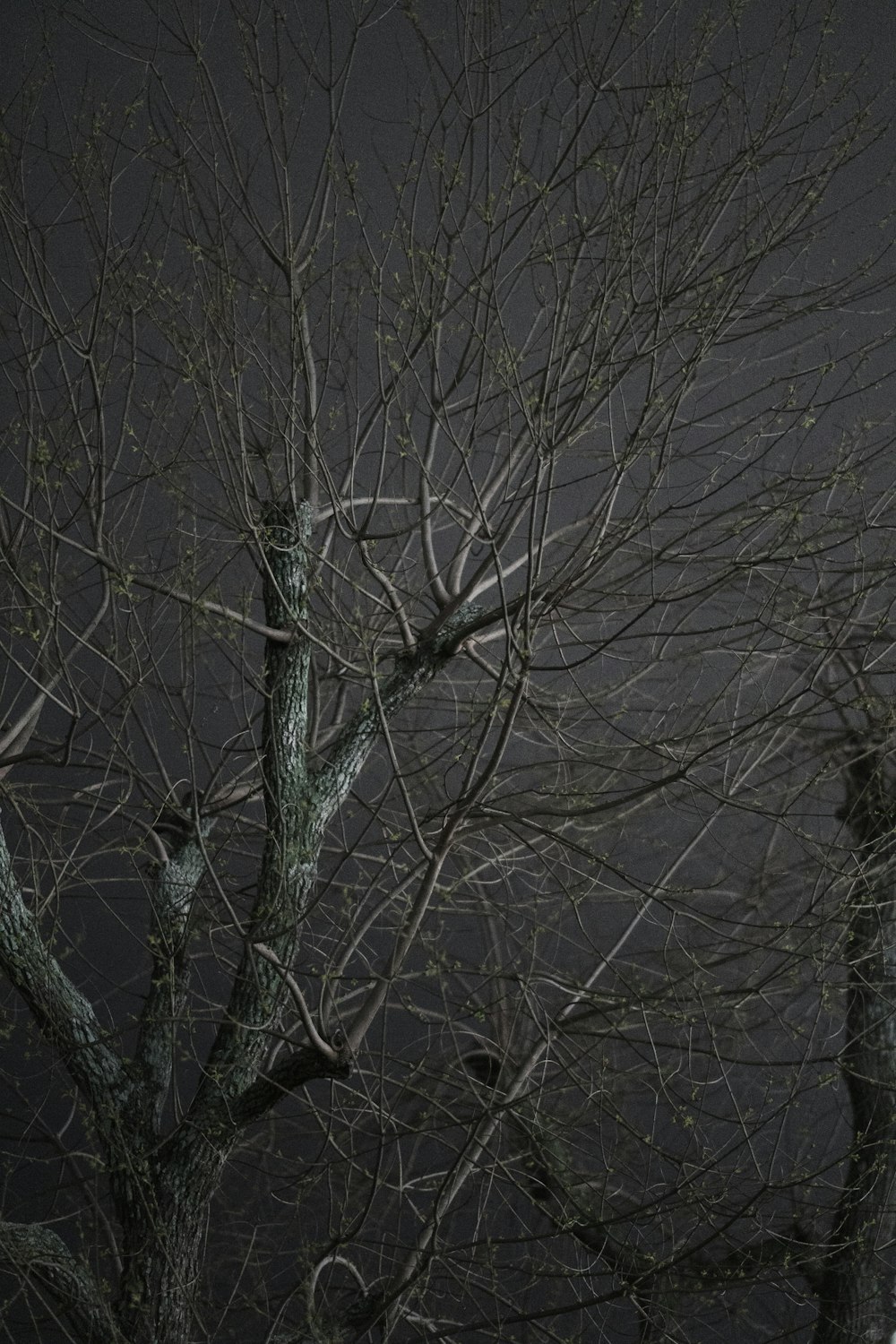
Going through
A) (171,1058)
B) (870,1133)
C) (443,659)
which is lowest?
(870,1133)

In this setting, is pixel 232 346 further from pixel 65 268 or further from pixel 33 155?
pixel 65 268

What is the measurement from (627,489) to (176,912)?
9.11ft

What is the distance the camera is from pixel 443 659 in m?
3.50

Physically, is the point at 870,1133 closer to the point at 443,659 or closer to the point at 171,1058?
the point at 443,659

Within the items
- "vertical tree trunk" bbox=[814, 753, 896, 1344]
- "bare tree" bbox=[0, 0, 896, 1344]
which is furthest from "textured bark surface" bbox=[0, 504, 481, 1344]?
"vertical tree trunk" bbox=[814, 753, 896, 1344]

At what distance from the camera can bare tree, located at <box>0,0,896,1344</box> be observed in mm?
2953

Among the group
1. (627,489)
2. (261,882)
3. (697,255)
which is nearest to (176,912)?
(261,882)

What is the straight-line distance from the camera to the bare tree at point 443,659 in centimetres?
295

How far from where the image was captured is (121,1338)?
10.1 feet

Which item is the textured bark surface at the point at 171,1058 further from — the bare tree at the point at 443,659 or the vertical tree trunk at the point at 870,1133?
the vertical tree trunk at the point at 870,1133

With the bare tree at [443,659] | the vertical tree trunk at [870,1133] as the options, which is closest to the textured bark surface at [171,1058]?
the bare tree at [443,659]

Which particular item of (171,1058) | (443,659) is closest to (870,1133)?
(443,659)

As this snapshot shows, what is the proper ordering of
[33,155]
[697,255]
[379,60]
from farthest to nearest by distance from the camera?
[379,60] < [33,155] < [697,255]

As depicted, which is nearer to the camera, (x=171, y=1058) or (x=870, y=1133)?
(x=171, y=1058)
